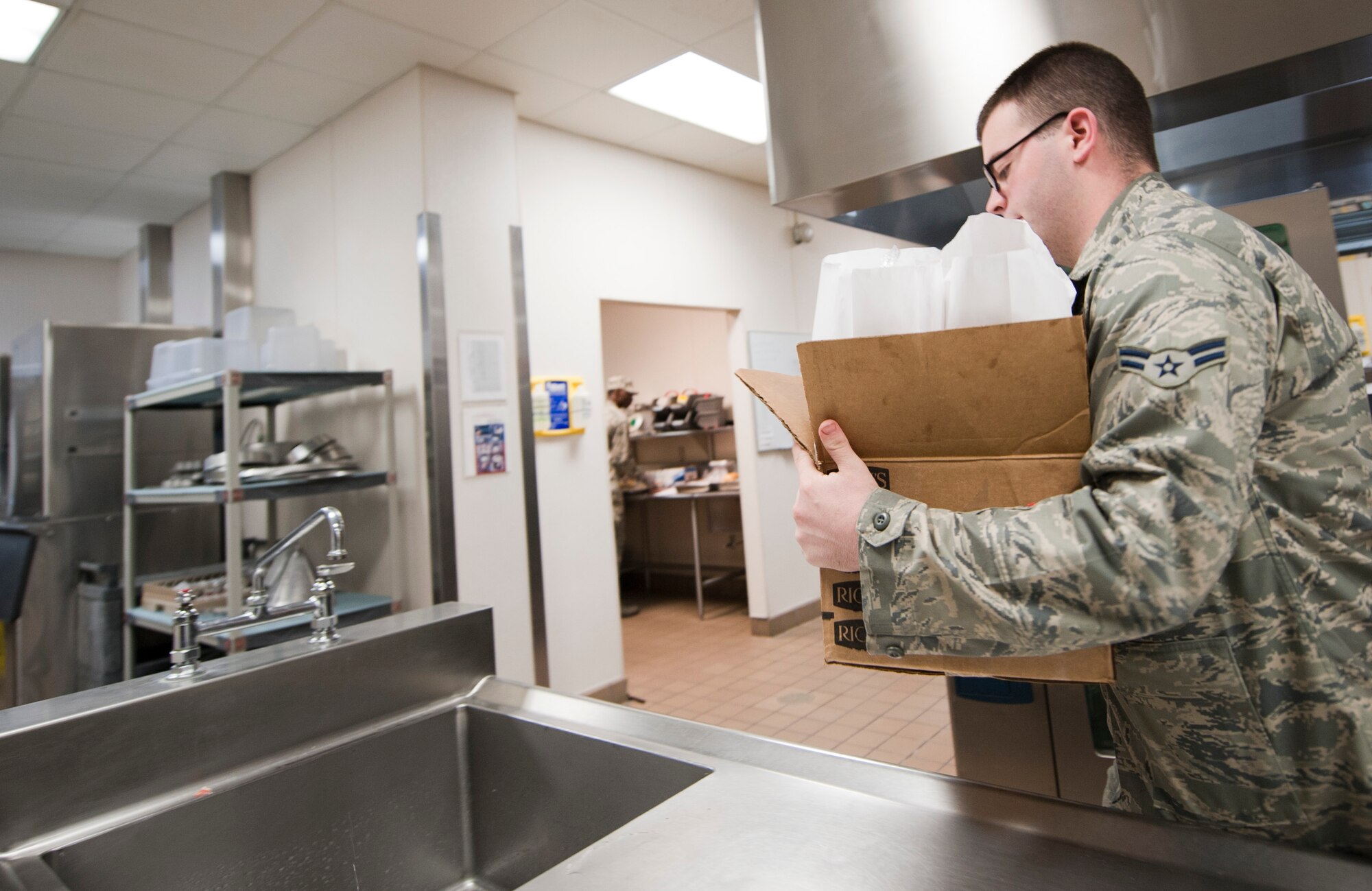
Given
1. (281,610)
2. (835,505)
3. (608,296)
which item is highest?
(608,296)

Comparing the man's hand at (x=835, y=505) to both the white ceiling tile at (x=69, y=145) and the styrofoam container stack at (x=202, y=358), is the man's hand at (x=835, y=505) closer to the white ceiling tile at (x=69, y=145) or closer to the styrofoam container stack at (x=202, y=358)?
the styrofoam container stack at (x=202, y=358)

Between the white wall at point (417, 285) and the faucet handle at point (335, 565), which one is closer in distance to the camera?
the faucet handle at point (335, 565)

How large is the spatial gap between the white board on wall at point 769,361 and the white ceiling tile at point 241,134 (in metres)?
2.89

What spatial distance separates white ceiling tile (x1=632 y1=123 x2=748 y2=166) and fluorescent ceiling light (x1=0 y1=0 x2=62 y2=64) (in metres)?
2.59

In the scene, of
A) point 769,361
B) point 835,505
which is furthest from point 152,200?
point 835,505

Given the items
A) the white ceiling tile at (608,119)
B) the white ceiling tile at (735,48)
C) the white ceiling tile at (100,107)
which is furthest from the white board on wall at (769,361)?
the white ceiling tile at (100,107)

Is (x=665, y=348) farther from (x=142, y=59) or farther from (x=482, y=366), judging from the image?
(x=142, y=59)

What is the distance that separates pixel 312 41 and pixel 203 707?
2864 millimetres

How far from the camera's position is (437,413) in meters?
3.15

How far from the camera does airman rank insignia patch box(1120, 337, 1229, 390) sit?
2.07 feet

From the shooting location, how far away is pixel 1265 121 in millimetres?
1379

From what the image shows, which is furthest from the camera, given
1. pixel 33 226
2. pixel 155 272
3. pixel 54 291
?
pixel 54 291

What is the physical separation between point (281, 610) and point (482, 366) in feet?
6.97

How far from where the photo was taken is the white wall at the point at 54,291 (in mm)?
5328
